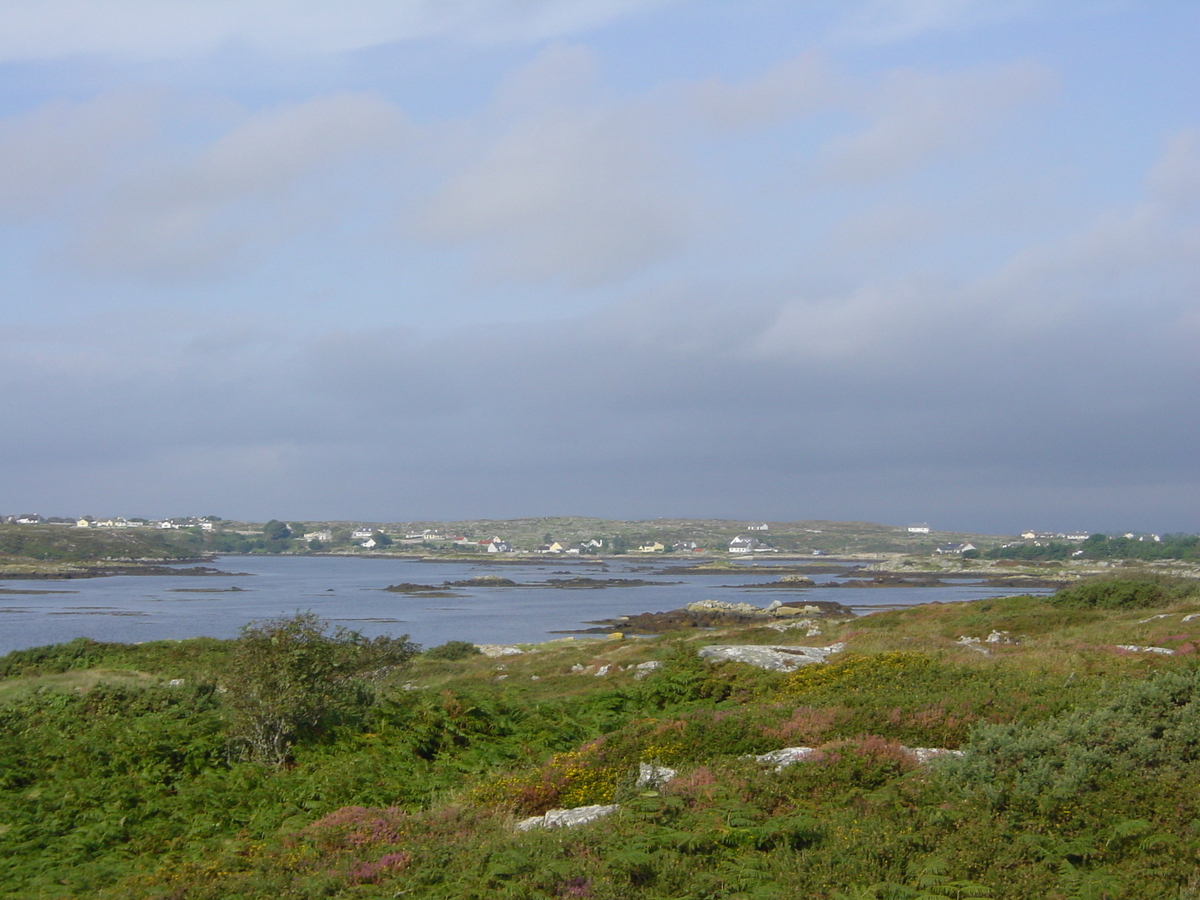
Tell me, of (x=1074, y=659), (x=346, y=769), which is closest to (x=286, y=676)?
(x=346, y=769)

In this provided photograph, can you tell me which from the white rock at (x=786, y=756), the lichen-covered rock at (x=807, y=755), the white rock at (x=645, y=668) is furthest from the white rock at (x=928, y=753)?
A: the white rock at (x=645, y=668)

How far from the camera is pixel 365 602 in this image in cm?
9925

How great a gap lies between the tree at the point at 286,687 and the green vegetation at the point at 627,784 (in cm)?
5

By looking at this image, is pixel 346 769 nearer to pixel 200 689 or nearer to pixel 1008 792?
pixel 200 689

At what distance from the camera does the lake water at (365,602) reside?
6944 centimetres

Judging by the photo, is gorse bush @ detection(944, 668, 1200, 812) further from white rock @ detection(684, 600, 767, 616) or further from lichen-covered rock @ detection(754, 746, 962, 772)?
white rock @ detection(684, 600, 767, 616)

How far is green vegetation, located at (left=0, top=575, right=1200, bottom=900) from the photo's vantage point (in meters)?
7.70

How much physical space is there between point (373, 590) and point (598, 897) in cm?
11687

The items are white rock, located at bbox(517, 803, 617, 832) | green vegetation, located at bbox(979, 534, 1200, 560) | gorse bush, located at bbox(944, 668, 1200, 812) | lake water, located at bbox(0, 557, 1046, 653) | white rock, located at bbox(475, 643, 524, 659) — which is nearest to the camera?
gorse bush, located at bbox(944, 668, 1200, 812)

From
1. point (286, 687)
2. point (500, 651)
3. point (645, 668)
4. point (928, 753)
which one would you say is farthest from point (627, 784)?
point (500, 651)

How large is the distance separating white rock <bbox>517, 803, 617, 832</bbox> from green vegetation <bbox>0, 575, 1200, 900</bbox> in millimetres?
258

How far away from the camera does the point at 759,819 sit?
879 centimetres

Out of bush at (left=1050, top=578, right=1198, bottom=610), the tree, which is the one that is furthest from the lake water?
the tree

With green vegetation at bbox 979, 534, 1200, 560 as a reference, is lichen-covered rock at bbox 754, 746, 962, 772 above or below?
above
